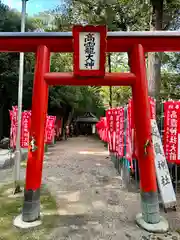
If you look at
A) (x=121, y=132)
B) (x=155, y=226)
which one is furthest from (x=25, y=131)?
(x=155, y=226)

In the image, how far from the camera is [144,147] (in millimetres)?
4430

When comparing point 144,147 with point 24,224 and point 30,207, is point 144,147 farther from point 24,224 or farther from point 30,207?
point 24,224

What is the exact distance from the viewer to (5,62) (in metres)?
15.6

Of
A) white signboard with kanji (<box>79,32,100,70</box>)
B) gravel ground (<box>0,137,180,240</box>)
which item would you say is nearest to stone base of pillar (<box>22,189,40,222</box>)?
gravel ground (<box>0,137,180,240</box>)

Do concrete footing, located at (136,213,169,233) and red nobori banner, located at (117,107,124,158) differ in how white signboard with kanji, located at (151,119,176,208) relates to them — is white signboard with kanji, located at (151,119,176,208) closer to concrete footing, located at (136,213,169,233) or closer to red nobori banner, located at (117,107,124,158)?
concrete footing, located at (136,213,169,233)

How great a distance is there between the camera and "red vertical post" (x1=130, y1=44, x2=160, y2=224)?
4.37 m

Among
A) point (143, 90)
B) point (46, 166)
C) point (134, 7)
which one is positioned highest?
point (134, 7)

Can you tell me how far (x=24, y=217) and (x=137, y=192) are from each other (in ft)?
10.4

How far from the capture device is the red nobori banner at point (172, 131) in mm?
5656

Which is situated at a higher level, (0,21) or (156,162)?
(0,21)

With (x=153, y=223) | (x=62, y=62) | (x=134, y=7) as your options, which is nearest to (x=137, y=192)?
(x=153, y=223)

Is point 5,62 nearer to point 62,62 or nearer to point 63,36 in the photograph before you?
point 62,62

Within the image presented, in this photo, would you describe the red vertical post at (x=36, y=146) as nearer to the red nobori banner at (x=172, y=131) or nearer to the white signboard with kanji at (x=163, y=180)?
the white signboard with kanji at (x=163, y=180)

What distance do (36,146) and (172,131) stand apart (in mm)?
3091
